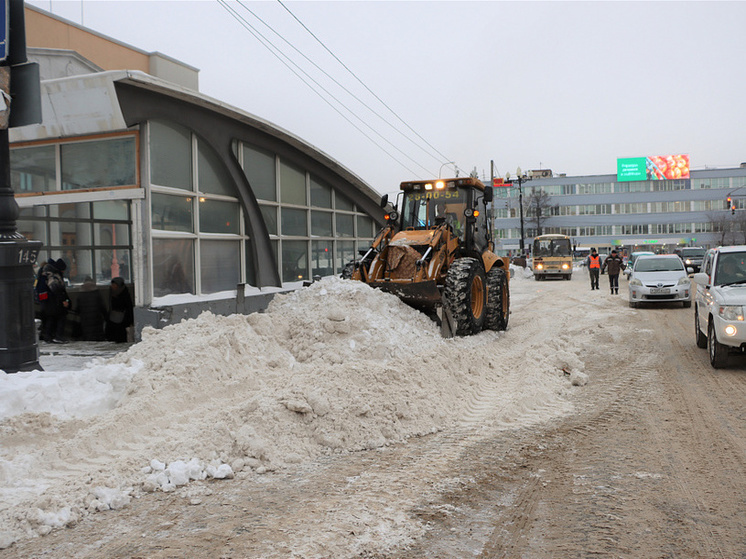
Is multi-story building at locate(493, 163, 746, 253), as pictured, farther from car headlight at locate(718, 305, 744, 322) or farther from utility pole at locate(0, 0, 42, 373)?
utility pole at locate(0, 0, 42, 373)

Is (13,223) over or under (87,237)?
under

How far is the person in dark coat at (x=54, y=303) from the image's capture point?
11797 mm

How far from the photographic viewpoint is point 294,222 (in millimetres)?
17359

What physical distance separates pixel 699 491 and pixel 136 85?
35.9 ft

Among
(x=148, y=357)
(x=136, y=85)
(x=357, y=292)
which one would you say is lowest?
(x=148, y=357)

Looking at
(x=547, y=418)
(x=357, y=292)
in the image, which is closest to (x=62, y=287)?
(x=357, y=292)

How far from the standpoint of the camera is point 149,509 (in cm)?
417

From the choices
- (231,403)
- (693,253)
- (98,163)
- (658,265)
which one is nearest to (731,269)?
(231,403)

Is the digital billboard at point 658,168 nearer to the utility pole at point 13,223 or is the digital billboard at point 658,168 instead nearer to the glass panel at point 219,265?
the glass panel at point 219,265

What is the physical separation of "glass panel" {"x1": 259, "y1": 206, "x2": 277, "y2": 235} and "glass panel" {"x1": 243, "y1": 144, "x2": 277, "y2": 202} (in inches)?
10.8

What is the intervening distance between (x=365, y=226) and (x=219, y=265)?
28.2ft

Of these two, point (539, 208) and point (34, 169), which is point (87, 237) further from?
point (539, 208)

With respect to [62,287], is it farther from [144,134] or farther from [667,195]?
[667,195]

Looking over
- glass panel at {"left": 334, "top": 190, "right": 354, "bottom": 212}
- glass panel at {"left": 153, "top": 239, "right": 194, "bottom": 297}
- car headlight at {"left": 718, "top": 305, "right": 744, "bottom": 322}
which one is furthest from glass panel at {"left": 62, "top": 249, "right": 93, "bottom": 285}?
car headlight at {"left": 718, "top": 305, "right": 744, "bottom": 322}
